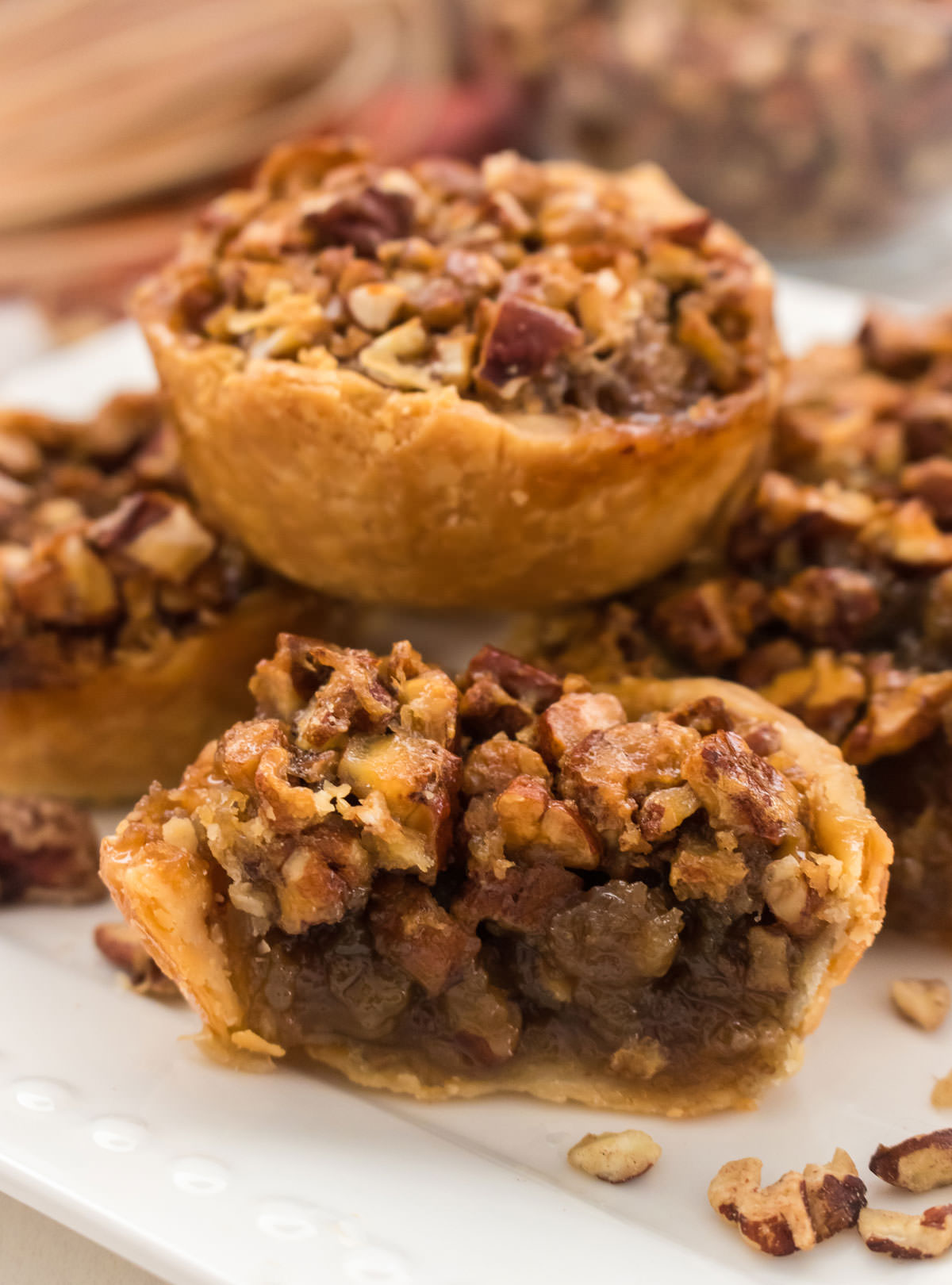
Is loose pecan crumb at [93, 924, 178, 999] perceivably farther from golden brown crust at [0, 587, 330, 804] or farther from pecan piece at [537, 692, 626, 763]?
pecan piece at [537, 692, 626, 763]

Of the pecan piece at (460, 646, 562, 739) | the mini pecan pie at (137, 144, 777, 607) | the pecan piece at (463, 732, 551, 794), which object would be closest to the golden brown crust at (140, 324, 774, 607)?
the mini pecan pie at (137, 144, 777, 607)

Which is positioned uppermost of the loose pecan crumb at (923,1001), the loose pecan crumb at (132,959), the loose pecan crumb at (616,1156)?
the loose pecan crumb at (132,959)

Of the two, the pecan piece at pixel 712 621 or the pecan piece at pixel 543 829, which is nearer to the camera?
the pecan piece at pixel 543 829

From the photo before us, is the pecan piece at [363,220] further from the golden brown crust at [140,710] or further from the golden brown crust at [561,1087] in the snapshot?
the golden brown crust at [561,1087]

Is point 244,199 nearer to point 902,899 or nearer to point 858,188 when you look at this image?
point 902,899

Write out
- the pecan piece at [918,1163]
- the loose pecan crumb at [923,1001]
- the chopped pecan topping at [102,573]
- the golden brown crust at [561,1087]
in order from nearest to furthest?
the pecan piece at [918,1163]
the golden brown crust at [561,1087]
the loose pecan crumb at [923,1001]
the chopped pecan topping at [102,573]

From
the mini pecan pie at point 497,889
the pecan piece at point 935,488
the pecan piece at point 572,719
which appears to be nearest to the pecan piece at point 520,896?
the mini pecan pie at point 497,889

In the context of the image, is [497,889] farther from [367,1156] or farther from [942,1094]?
[942,1094]
